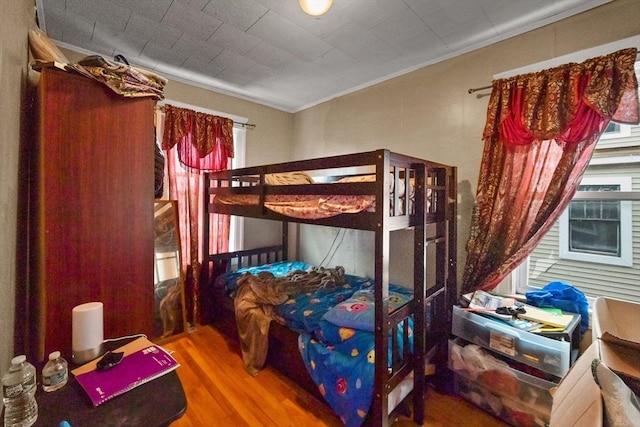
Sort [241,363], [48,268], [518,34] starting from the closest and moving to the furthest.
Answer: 1. [48,268]
2. [518,34]
3. [241,363]

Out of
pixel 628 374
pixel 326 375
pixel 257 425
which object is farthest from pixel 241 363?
pixel 628 374

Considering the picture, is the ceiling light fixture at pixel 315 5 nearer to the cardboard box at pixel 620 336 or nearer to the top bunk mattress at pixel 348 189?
the top bunk mattress at pixel 348 189

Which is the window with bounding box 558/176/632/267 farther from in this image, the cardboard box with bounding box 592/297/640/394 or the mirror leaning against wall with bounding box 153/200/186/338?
the mirror leaning against wall with bounding box 153/200/186/338

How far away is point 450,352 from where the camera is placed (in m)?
1.84

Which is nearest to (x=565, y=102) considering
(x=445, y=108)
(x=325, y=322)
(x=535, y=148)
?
(x=535, y=148)

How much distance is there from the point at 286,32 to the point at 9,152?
1.79 metres

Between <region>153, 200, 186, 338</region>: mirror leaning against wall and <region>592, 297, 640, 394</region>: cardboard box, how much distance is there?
300 centimetres

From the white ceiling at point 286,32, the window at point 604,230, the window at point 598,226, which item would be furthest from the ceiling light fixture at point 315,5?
the window at point 598,226

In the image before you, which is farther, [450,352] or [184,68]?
[184,68]

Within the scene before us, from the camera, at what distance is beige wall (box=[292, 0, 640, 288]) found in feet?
5.58

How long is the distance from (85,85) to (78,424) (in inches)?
49.0

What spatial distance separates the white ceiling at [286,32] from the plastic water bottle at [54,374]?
2009 millimetres

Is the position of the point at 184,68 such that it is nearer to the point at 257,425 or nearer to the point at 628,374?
the point at 257,425

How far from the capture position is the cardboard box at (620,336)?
29.6 inches
